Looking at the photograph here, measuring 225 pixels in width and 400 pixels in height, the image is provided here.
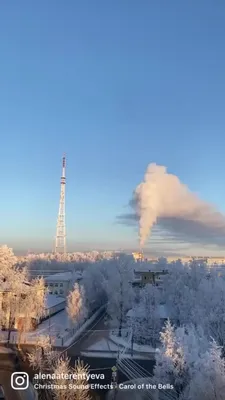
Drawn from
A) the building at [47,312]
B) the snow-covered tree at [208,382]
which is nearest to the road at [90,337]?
the building at [47,312]

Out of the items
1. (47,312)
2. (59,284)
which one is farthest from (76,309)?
(59,284)

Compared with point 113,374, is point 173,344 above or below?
above

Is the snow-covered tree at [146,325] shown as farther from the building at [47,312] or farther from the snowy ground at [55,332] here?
the building at [47,312]

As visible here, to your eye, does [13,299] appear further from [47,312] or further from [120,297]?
[120,297]

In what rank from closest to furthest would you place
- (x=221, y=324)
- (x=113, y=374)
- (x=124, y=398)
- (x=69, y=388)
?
1. (x=69, y=388)
2. (x=124, y=398)
3. (x=113, y=374)
4. (x=221, y=324)

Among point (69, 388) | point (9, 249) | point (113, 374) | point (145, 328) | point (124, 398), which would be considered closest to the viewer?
point (69, 388)

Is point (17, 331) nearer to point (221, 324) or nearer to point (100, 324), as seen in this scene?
point (100, 324)

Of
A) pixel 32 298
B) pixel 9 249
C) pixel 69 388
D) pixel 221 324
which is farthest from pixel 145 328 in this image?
pixel 69 388

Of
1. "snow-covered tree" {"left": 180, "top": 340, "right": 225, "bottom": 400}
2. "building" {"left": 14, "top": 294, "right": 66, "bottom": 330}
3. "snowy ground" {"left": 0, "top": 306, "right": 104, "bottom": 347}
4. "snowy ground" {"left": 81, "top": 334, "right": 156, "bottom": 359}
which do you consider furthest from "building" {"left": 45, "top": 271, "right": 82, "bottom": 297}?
"snow-covered tree" {"left": 180, "top": 340, "right": 225, "bottom": 400}

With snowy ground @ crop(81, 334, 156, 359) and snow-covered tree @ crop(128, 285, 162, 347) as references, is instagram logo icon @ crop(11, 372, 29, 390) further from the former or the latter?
snow-covered tree @ crop(128, 285, 162, 347)
